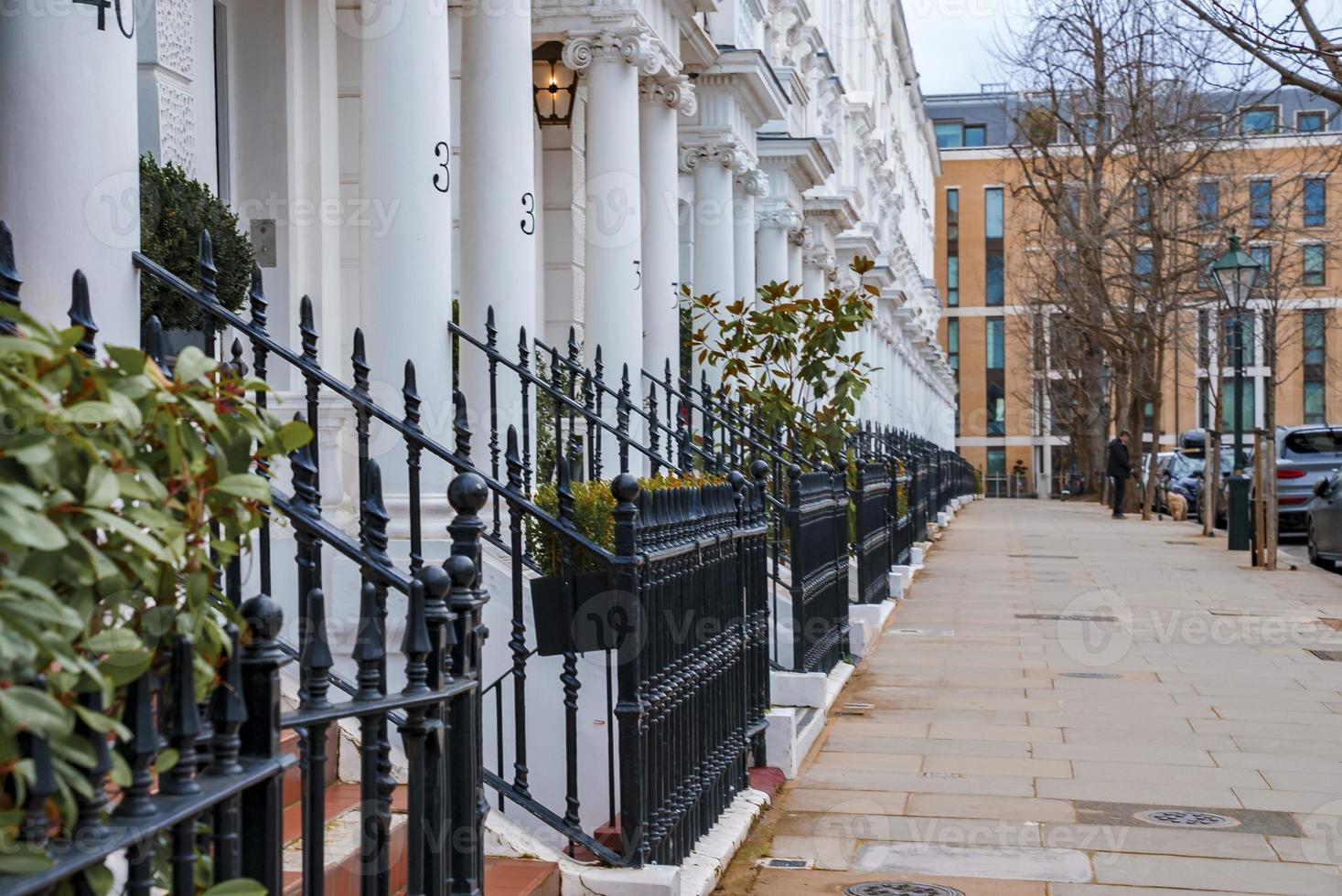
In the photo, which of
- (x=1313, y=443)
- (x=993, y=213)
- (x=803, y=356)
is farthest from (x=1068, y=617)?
(x=993, y=213)

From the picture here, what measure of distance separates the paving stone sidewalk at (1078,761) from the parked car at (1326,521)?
4149mm

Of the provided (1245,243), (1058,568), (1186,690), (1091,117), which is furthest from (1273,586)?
(1091,117)

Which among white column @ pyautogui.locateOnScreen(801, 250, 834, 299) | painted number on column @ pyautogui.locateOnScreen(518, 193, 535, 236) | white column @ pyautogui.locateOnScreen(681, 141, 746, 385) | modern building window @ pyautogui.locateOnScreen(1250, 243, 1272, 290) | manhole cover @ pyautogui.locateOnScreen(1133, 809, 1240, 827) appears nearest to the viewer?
manhole cover @ pyautogui.locateOnScreen(1133, 809, 1240, 827)

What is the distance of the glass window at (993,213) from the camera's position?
87.2m

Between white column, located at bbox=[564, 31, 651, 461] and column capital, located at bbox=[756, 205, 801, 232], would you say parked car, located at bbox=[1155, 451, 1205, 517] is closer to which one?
column capital, located at bbox=[756, 205, 801, 232]

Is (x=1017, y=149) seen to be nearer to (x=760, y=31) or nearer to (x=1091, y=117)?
(x=1091, y=117)

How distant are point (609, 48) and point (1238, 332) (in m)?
12.9

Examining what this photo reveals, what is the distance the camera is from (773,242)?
22109mm

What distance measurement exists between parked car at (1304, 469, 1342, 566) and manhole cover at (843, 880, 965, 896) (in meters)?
15.4

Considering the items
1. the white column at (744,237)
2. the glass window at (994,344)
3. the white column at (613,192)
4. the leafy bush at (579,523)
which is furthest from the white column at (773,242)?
the glass window at (994,344)

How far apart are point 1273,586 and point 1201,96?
55.7 feet

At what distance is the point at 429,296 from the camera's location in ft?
25.5

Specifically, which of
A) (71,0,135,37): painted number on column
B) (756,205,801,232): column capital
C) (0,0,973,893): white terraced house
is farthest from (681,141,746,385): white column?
(71,0,135,37): painted number on column

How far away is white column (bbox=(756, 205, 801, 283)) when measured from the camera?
71.4ft
